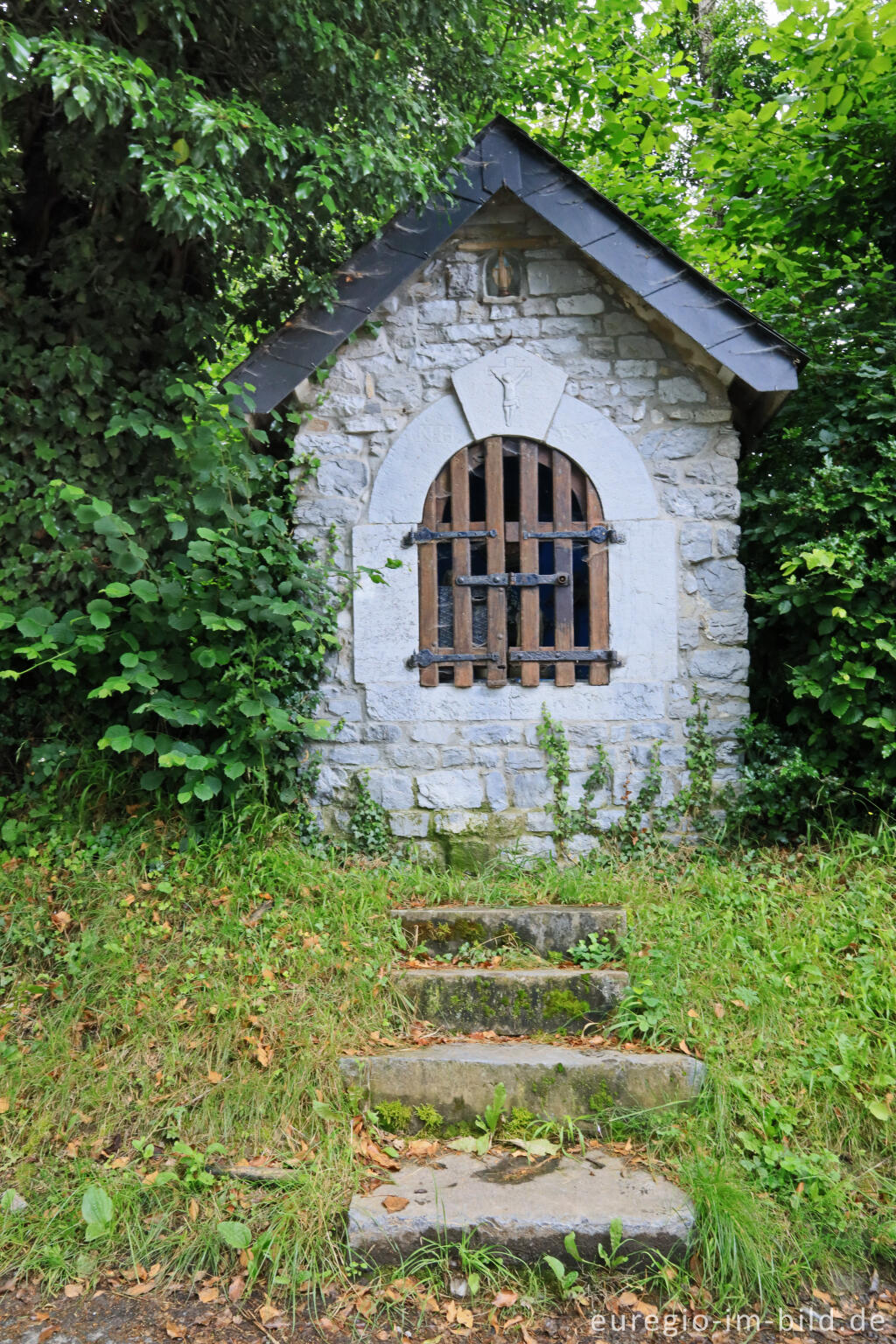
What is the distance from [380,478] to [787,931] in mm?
3104

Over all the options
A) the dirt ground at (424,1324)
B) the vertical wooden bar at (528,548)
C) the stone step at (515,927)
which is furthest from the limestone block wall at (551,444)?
the dirt ground at (424,1324)

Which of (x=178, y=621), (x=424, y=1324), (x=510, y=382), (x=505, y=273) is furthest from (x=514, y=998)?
(x=505, y=273)

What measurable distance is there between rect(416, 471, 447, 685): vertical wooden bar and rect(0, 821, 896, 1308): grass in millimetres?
1248

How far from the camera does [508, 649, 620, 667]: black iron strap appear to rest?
15.5 feet

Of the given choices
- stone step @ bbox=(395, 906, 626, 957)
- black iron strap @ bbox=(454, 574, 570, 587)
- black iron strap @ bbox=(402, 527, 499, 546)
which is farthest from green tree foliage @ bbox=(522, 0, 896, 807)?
black iron strap @ bbox=(402, 527, 499, 546)

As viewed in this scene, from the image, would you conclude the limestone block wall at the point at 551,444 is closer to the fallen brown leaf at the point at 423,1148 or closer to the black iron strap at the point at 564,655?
the black iron strap at the point at 564,655

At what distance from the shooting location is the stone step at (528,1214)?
2.58m

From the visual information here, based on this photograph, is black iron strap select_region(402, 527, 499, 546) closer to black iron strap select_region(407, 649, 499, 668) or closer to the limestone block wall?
the limestone block wall

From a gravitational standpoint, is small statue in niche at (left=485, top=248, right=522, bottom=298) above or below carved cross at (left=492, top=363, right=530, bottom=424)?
above

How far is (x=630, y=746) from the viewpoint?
471 centimetres

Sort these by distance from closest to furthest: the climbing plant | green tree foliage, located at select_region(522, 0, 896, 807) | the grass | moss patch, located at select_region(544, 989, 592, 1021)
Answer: the grass, moss patch, located at select_region(544, 989, 592, 1021), green tree foliage, located at select_region(522, 0, 896, 807), the climbing plant

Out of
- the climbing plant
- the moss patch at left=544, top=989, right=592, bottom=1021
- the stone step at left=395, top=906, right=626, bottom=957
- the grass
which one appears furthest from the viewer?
the climbing plant

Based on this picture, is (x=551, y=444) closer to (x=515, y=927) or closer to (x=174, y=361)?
(x=174, y=361)

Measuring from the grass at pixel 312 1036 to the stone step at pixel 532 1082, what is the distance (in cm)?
9
